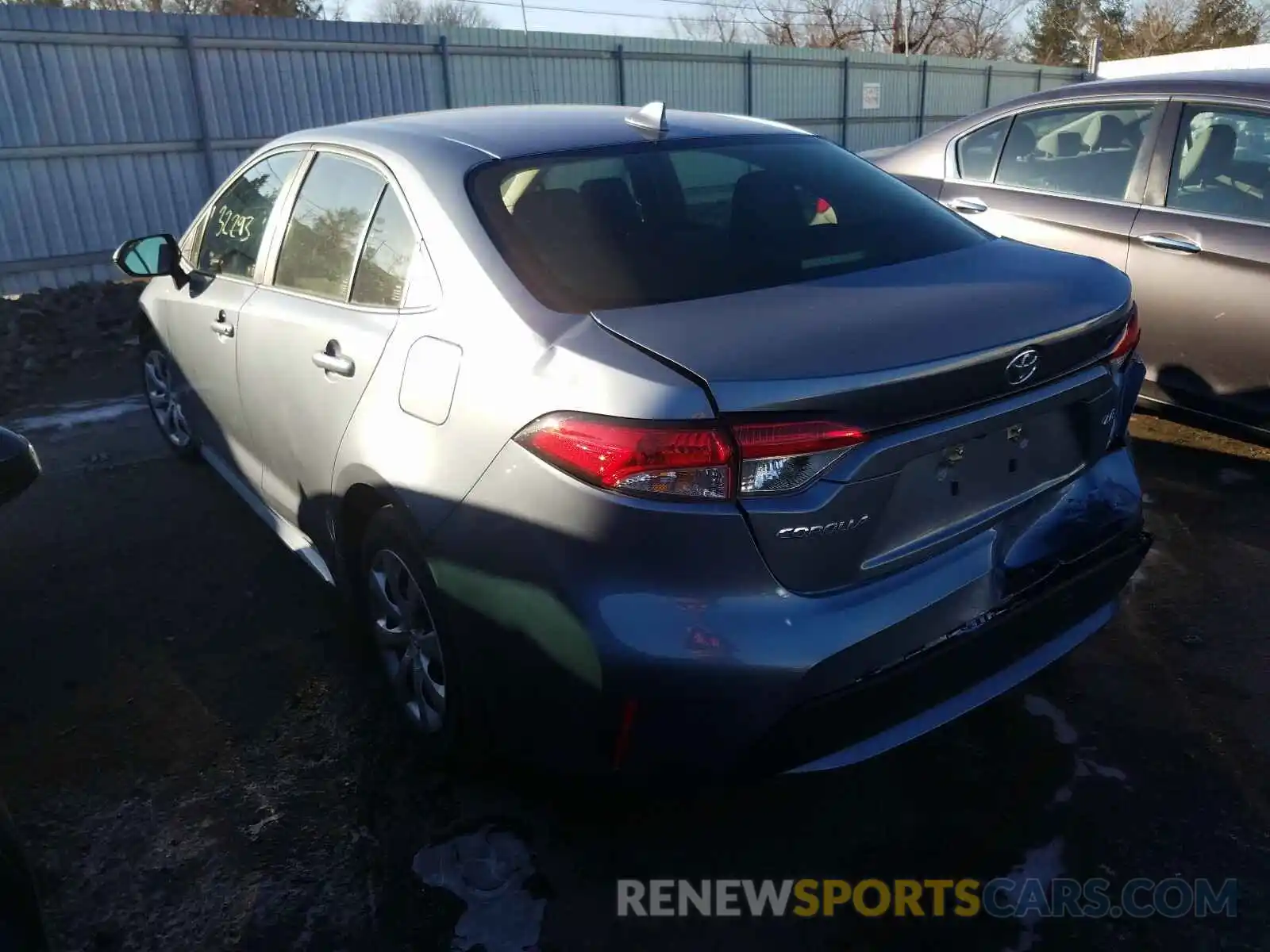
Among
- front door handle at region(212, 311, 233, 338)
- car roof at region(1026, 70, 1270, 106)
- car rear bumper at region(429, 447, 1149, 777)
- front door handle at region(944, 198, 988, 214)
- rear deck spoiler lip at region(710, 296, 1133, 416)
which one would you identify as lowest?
car rear bumper at region(429, 447, 1149, 777)

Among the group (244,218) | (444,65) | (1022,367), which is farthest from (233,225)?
(444,65)

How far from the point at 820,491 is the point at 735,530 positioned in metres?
0.18

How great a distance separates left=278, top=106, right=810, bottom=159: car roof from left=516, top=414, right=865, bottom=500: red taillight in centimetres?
114

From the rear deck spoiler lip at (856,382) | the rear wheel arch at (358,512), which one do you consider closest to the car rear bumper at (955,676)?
the rear deck spoiler lip at (856,382)

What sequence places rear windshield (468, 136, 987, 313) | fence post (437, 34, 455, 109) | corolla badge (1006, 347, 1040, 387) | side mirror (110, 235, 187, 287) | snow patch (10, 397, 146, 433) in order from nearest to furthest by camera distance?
corolla badge (1006, 347, 1040, 387), rear windshield (468, 136, 987, 313), side mirror (110, 235, 187, 287), snow patch (10, 397, 146, 433), fence post (437, 34, 455, 109)

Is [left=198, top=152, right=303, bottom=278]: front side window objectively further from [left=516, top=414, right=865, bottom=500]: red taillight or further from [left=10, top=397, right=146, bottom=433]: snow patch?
[left=10, top=397, right=146, bottom=433]: snow patch

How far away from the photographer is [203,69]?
35.5 ft

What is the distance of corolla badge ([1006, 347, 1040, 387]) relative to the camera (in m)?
2.09

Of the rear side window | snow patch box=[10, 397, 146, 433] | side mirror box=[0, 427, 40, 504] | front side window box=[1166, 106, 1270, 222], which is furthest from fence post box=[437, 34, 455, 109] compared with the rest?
side mirror box=[0, 427, 40, 504]

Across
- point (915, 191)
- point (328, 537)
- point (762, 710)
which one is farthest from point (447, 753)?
point (915, 191)

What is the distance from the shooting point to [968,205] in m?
5.15

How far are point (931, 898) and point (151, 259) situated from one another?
3.63 metres

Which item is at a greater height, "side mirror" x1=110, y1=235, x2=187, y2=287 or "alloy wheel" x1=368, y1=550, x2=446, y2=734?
"side mirror" x1=110, y1=235, x2=187, y2=287

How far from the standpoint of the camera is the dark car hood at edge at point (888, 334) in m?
1.88
